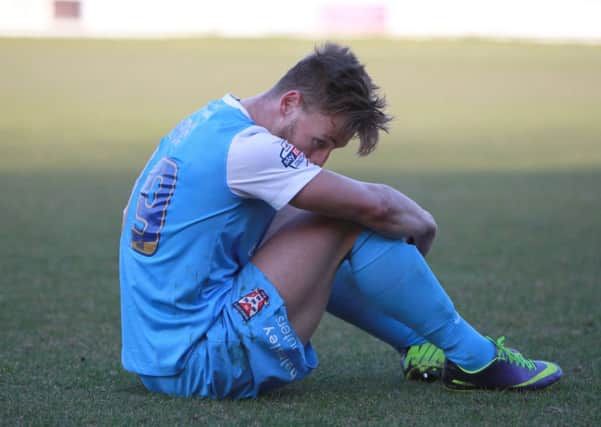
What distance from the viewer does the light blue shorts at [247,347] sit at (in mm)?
2920

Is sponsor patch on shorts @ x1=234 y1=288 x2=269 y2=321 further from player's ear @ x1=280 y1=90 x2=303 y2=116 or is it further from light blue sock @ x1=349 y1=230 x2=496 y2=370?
player's ear @ x1=280 y1=90 x2=303 y2=116

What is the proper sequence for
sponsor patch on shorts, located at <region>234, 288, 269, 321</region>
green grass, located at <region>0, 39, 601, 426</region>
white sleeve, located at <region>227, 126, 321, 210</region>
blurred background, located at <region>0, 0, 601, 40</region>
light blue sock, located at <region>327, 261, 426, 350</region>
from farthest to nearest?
blurred background, located at <region>0, 0, 601, 40</region>, light blue sock, located at <region>327, 261, 426, 350</region>, green grass, located at <region>0, 39, 601, 426</region>, sponsor patch on shorts, located at <region>234, 288, 269, 321</region>, white sleeve, located at <region>227, 126, 321, 210</region>

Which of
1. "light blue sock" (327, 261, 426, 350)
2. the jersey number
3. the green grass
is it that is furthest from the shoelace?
the jersey number

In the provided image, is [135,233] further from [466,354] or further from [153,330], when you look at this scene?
[466,354]

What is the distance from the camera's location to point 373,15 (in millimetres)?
28750

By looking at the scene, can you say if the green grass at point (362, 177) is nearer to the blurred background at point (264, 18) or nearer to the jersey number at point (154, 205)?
the jersey number at point (154, 205)

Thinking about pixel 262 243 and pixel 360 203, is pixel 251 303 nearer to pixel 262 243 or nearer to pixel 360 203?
pixel 262 243

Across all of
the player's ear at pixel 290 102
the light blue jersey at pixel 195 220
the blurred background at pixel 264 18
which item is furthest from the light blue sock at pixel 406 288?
the blurred background at pixel 264 18

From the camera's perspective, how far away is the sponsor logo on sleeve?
9.29ft

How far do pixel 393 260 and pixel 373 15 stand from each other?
87.1 ft

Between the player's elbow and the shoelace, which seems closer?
the player's elbow

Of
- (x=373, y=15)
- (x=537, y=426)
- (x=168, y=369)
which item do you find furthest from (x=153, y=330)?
(x=373, y=15)

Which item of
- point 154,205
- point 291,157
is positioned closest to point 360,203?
point 291,157

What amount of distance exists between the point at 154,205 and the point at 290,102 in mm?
530
